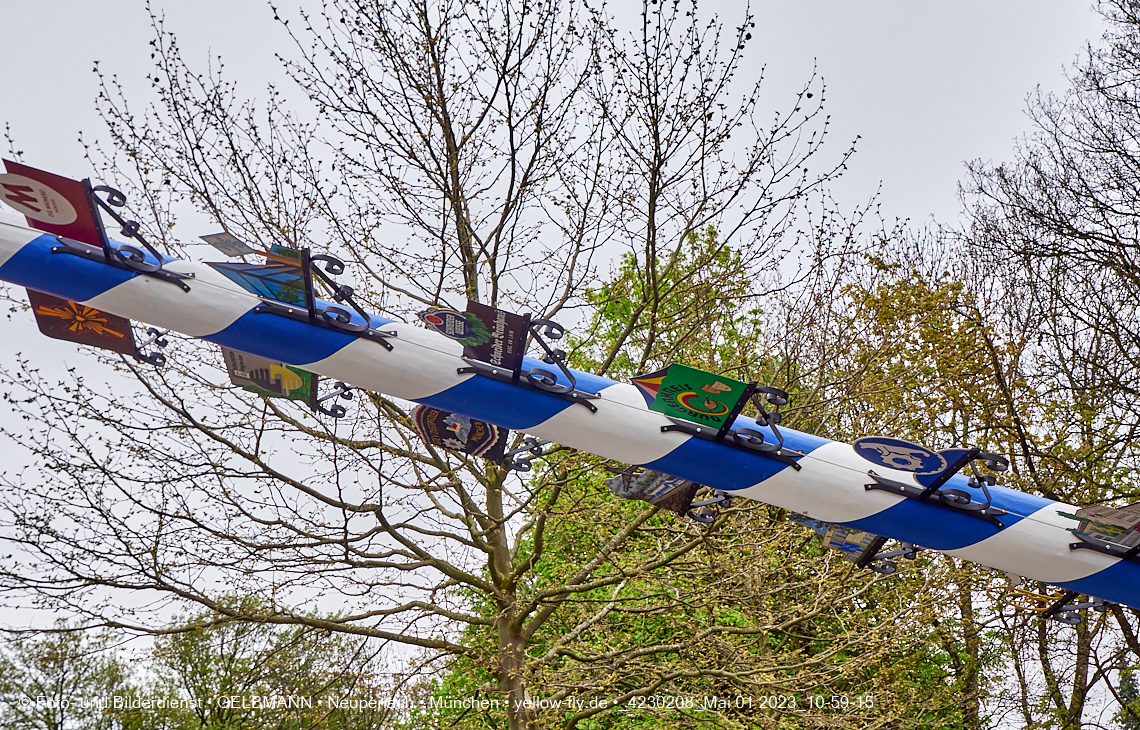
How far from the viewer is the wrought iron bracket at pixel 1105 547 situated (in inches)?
98.9

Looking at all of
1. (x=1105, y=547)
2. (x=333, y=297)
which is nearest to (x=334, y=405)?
(x=333, y=297)

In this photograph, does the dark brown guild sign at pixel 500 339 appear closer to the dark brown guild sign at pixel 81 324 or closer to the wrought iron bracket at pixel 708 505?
the wrought iron bracket at pixel 708 505

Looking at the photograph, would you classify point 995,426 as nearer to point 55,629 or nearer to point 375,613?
point 375,613

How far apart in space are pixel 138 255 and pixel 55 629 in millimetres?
4592

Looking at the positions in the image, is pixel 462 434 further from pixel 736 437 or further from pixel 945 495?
pixel 945 495

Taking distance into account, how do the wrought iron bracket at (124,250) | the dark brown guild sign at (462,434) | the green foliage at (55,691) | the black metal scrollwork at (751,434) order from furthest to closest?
the green foliage at (55,691), the dark brown guild sign at (462,434), the black metal scrollwork at (751,434), the wrought iron bracket at (124,250)

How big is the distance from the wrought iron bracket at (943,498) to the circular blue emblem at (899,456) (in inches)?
2.0

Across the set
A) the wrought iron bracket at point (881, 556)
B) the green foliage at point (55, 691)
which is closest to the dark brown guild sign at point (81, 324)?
the wrought iron bracket at point (881, 556)

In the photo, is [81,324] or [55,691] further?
[55,691]

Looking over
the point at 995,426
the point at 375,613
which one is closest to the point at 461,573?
the point at 375,613

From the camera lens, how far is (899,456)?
2.47 metres

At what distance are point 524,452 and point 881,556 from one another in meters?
1.17

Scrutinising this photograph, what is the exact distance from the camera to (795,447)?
256cm

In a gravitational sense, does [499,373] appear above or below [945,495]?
above
